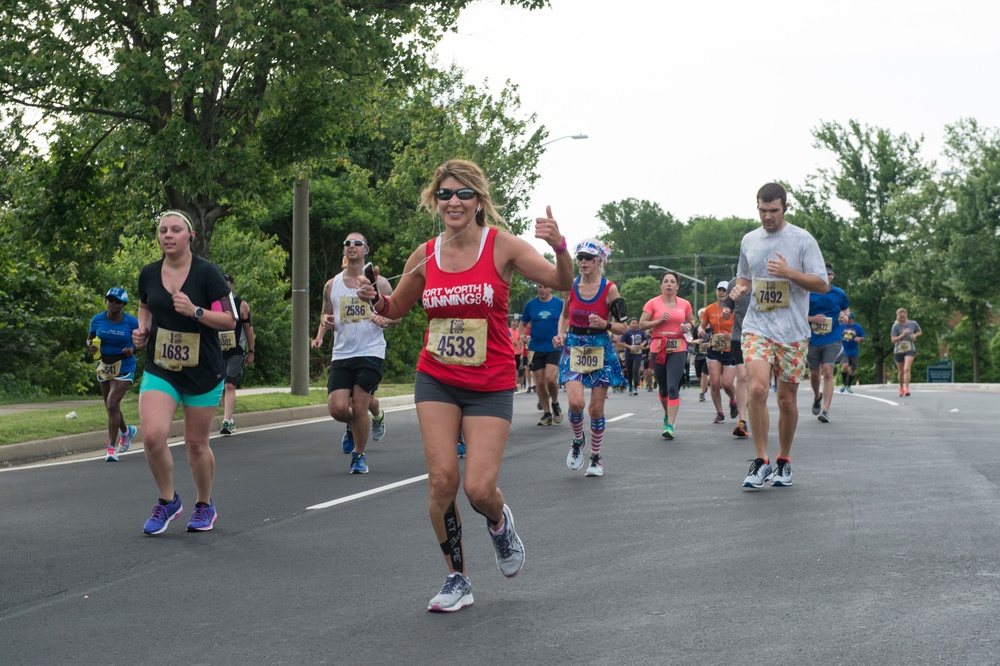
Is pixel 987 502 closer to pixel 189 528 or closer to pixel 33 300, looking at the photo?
pixel 189 528

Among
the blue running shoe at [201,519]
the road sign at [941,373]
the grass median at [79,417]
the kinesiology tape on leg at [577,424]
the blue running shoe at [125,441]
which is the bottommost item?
the road sign at [941,373]

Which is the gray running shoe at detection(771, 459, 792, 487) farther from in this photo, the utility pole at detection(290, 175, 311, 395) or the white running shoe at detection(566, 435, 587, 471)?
the utility pole at detection(290, 175, 311, 395)

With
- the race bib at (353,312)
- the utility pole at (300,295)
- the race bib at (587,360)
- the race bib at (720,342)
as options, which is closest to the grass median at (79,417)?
the utility pole at (300,295)

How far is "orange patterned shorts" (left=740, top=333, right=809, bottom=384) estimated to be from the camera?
9062 mm

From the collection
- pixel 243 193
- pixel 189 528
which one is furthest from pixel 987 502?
pixel 243 193

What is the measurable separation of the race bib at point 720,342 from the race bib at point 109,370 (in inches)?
279

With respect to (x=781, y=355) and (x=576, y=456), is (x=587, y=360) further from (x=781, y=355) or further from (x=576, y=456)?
(x=781, y=355)

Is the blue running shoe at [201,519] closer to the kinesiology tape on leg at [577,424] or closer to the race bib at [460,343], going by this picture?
the race bib at [460,343]

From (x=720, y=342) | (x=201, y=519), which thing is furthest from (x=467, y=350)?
(x=720, y=342)

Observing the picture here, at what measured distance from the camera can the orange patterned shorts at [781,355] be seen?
906cm

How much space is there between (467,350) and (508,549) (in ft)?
3.23

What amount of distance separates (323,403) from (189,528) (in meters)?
12.4

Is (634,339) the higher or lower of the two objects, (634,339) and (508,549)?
the higher

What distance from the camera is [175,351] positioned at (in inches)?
295
